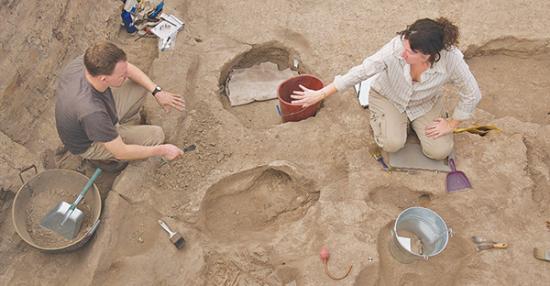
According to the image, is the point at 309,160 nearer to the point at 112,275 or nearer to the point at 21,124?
the point at 112,275

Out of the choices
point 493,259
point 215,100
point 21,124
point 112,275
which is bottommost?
point 493,259

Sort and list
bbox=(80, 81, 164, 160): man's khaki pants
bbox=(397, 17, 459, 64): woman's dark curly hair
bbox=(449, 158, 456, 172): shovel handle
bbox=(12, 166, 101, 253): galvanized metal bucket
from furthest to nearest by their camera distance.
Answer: bbox=(449, 158, 456, 172): shovel handle → bbox=(80, 81, 164, 160): man's khaki pants → bbox=(12, 166, 101, 253): galvanized metal bucket → bbox=(397, 17, 459, 64): woman's dark curly hair

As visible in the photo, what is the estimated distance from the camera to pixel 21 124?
329 cm

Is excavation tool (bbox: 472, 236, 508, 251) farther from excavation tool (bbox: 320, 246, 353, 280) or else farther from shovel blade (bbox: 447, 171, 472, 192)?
excavation tool (bbox: 320, 246, 353, 280)

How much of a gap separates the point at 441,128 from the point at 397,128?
0.31 meters


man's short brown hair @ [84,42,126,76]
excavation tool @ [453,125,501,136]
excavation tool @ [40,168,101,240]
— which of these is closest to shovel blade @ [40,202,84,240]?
excavation tool @ [40,168,101,240]

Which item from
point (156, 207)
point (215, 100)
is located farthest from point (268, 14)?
point (156, 207)

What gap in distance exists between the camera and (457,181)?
3191 millimetres

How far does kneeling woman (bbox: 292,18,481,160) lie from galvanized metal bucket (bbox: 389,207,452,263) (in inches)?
23.6

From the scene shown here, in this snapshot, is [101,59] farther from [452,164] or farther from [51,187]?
[452,164]

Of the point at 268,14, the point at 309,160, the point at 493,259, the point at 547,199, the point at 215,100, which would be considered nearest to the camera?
the point at 493,259

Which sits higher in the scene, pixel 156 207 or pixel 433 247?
pixel 156 207

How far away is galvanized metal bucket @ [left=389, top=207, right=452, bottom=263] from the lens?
2760 mm

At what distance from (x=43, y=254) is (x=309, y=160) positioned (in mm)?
1997
